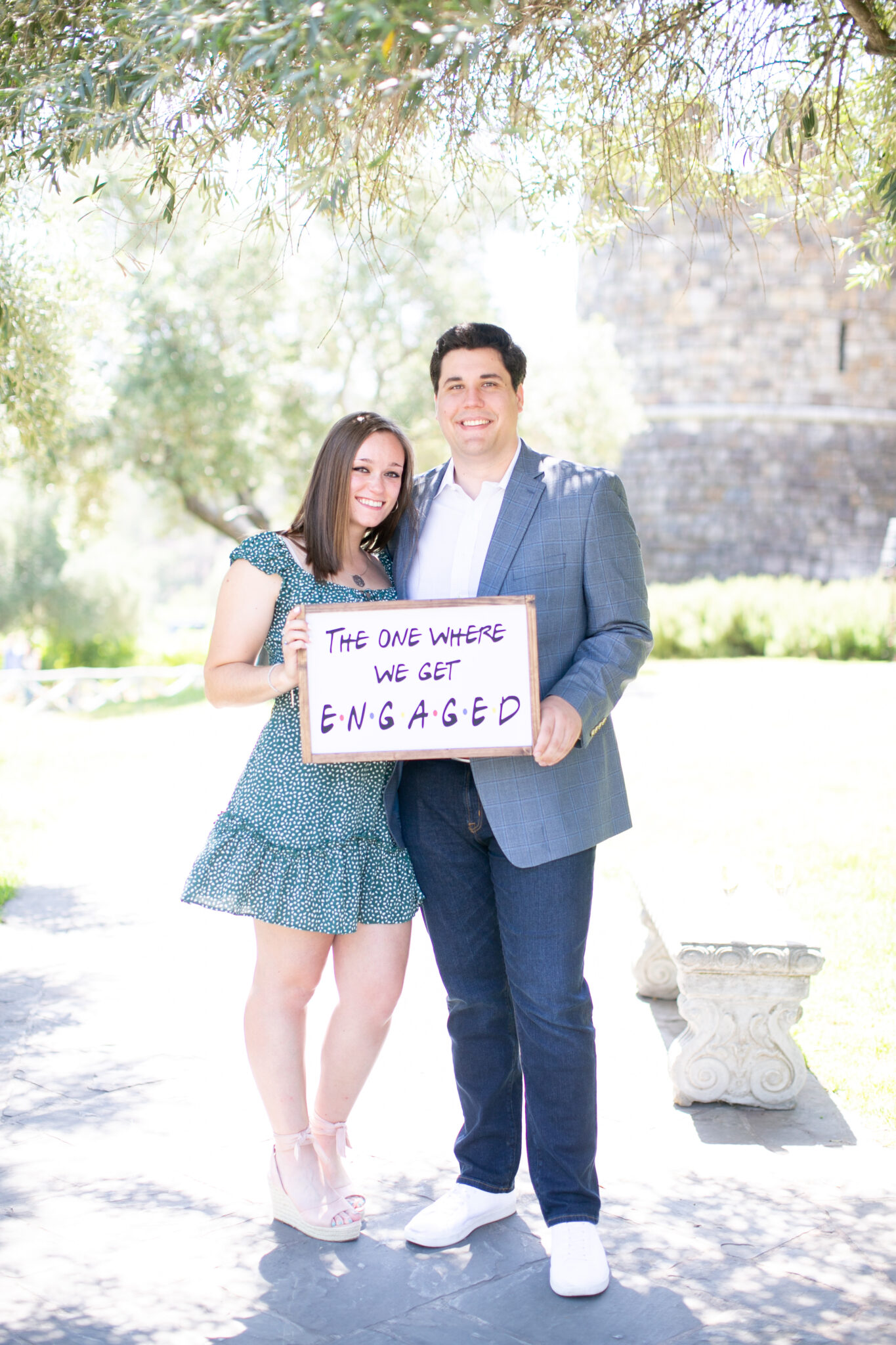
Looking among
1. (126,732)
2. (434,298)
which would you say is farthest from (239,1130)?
(434,298)

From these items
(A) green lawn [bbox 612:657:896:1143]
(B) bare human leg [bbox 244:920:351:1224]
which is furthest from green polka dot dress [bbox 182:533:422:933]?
(A) green lawn [bbox 612:657:896:1143]

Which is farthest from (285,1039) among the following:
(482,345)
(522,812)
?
(482,345)

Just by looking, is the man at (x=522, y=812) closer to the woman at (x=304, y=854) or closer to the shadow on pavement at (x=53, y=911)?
the woman at (x=304, y=854)

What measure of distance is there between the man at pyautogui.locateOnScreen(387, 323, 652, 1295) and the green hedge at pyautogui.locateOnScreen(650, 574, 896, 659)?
1619 centimetres

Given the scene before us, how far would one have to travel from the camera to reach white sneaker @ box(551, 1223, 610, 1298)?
8.61ft

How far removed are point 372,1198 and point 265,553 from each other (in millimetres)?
1628

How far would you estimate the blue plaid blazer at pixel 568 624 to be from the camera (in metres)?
2.78

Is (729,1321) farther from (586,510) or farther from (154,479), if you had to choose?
(154,479)

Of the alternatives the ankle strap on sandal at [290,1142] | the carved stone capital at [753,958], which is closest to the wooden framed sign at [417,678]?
the ankle strap on sandal at [290,1142]

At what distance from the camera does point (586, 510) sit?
9.37ft

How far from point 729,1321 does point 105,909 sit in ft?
14.1

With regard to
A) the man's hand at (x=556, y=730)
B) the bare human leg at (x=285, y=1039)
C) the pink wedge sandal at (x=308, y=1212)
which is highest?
the man's hand at (x=556, y=730)

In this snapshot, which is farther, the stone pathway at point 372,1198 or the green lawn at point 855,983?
the green lawn at point 855,983

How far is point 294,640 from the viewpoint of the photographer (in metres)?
2.76
